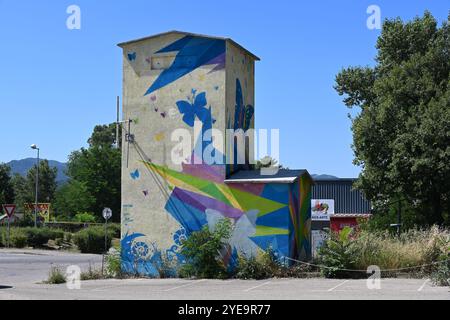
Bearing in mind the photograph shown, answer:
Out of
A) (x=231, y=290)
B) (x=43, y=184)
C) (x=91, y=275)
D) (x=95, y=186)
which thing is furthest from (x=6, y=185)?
(x=231, y=290)

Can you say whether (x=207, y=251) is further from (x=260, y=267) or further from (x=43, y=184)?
(x=43, y=184)

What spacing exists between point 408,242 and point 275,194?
4.86 m

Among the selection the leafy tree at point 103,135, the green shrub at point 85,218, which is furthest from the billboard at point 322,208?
the leafy tree at point 103,135

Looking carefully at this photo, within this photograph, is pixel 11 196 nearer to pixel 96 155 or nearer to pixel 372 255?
pixel 96 155

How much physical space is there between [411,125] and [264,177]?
26.4ft

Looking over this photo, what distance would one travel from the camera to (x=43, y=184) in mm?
109438

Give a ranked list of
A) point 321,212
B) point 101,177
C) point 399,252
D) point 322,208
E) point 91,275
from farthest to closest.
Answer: point 101,177, point 322,208, point 321,212, point 91,275, point 399,252

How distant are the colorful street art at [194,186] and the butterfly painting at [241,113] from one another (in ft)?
0.14

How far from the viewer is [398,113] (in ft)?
85.5

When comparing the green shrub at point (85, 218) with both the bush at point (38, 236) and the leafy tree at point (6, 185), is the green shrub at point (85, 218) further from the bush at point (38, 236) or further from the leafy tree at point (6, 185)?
the leafy tree at point (6, 185)

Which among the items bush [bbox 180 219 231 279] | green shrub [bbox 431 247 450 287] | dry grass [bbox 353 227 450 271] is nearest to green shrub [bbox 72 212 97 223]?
bush [bbox 180 219 231 279]
